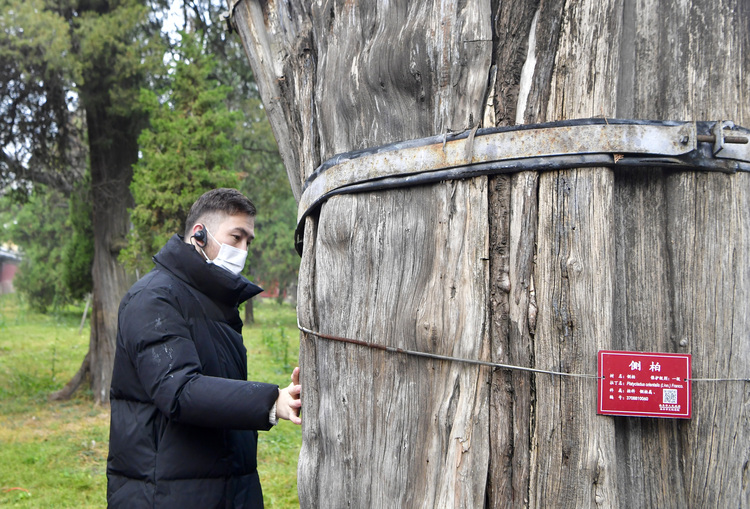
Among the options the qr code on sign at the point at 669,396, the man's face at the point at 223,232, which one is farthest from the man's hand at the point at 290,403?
the qr code on sign at the point at 669,396

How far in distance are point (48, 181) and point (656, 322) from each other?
10652mm

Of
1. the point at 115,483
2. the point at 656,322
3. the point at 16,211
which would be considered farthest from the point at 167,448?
the point at 16,211

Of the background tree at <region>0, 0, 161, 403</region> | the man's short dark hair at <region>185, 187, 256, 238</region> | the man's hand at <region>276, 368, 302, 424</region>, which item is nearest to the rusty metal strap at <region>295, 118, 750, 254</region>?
the man's hand at <region>276, 368, 302, 424</region>

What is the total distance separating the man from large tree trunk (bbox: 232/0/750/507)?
1.84 feet

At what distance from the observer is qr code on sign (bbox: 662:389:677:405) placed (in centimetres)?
169

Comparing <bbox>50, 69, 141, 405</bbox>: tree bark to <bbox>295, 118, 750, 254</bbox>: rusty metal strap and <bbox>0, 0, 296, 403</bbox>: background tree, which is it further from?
<bbox>295, 118, 750, 254</bbox>: rusty metal strap

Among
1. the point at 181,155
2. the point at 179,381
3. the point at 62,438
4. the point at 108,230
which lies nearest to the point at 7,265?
the point at 108,230

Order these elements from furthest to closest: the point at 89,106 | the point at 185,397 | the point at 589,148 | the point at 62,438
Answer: the point at 89,106, the point at 62,438, the point at 185,397, the point at 589,148

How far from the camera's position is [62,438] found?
28.0ft

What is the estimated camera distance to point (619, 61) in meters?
1.80

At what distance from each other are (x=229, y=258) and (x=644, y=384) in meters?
1.86

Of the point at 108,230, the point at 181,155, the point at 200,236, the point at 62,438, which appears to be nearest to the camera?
the point at 200,236

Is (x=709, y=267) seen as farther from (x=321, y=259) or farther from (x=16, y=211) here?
(x=16, y=211)

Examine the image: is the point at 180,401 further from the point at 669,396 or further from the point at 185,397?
the point at 669,396
